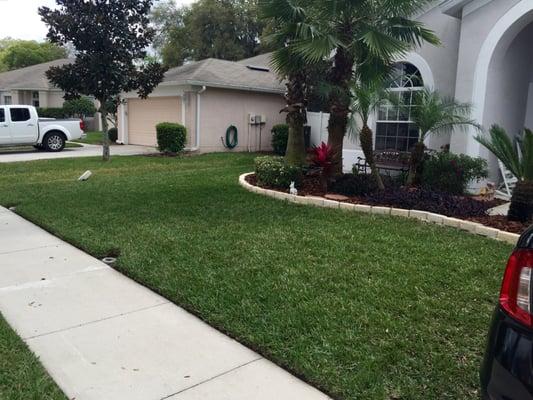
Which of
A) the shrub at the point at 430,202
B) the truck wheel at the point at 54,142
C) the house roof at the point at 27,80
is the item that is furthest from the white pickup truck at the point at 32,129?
the shrub at the point at 430,202

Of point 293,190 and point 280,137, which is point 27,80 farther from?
point 293,190

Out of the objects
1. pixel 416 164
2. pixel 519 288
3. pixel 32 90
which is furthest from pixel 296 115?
pixel 32 90

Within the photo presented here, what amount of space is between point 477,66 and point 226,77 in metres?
11.8

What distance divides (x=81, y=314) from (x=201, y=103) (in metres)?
14.9

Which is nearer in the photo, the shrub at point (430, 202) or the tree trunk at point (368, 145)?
the shrub at point (430, 202)

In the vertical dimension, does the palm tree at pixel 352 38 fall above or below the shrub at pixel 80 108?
above

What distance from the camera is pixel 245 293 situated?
172 inches

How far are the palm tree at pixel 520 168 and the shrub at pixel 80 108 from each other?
90.0 feet

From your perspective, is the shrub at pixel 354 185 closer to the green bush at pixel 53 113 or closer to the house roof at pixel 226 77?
the house roof at pixel 226 77

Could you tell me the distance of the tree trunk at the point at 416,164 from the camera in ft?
27.4

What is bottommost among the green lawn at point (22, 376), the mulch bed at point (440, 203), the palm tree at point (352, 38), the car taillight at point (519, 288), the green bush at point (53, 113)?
the green lawn at point (22, 376)

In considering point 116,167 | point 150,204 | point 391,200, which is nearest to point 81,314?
point 150,204

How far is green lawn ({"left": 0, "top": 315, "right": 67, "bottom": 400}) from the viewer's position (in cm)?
290

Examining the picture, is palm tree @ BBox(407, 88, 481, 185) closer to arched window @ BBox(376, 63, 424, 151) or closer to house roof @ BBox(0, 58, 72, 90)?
arched window @ BBox(376, 63, 424, 151)
